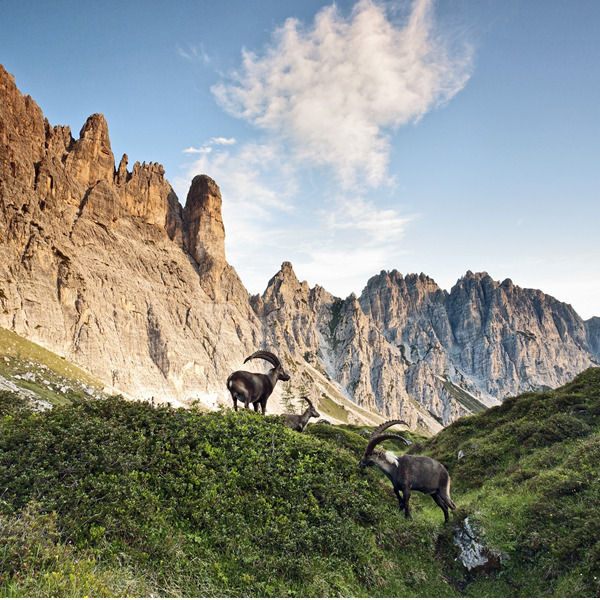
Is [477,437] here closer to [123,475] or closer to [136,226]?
[123,475]

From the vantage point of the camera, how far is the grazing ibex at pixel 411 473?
15094mm

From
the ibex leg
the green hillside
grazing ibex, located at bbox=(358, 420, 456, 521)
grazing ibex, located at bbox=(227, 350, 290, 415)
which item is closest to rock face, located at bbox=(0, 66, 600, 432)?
grazing ibex, located at bbox=(227, 350, 290, 415)

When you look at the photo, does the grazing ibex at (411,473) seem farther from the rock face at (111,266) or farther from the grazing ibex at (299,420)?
the rock face at (111,266)

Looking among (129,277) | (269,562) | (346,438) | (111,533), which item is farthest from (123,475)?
(129,277)

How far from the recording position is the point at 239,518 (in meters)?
10.8

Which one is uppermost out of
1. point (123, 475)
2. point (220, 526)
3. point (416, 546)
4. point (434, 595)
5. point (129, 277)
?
point (129, 277)

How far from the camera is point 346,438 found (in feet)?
103

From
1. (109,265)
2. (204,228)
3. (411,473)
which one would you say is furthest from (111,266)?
(411,473)

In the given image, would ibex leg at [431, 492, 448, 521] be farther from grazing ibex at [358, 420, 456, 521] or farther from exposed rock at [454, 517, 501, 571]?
exposed rock at [454, 517, 501, 571]

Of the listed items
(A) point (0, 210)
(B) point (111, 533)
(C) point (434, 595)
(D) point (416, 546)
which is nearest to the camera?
(B) point (111, 533)

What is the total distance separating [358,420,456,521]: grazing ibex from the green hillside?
2.30ft

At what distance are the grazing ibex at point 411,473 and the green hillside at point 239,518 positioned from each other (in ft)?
2.30

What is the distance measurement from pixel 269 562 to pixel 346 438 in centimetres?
2304

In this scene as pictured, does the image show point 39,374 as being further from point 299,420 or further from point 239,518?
point 239,518
